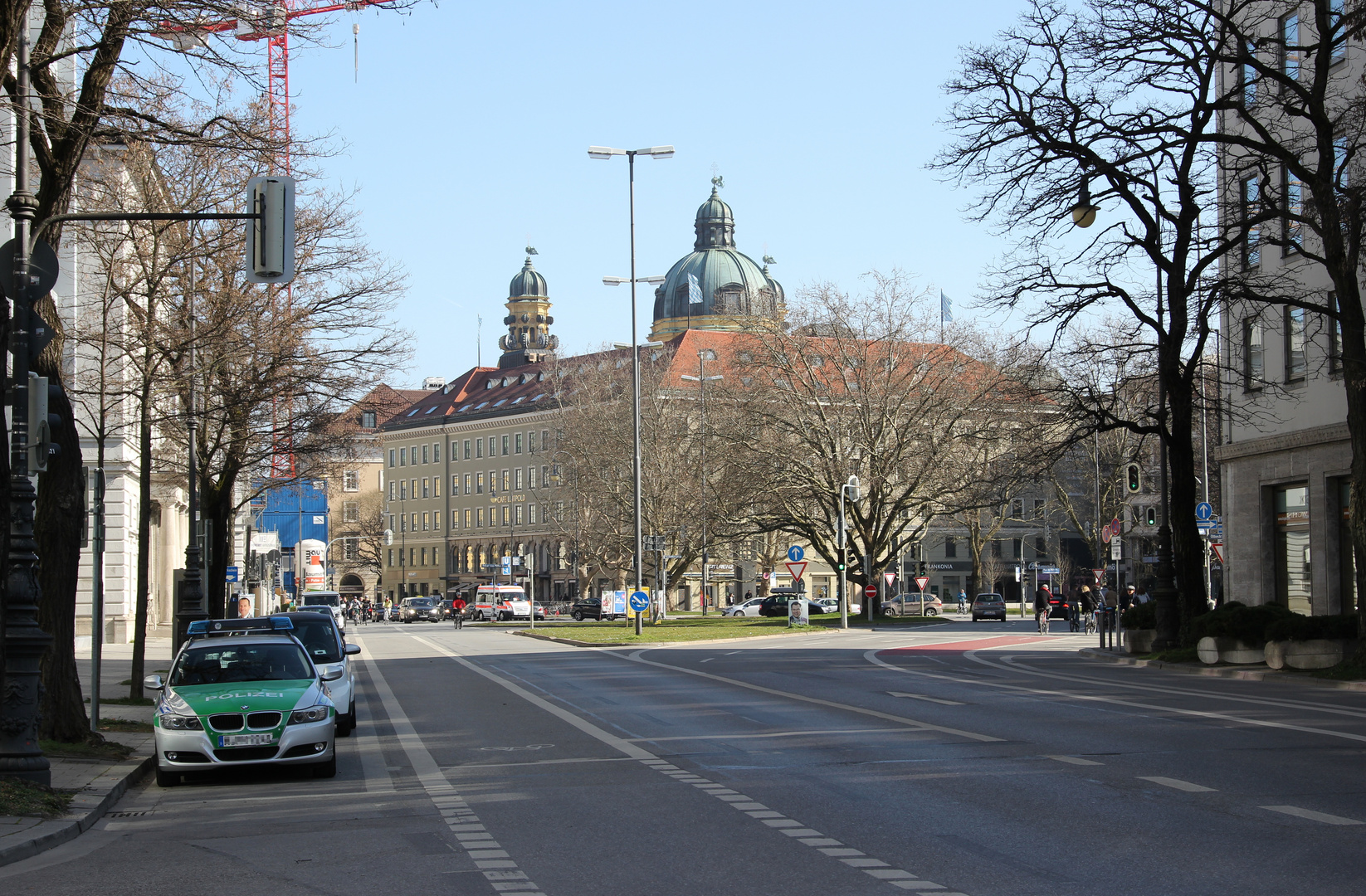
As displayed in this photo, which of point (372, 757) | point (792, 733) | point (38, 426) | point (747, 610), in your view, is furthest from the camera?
point (747, 610)

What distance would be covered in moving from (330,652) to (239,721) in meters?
6.20

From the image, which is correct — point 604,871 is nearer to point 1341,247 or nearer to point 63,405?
point 63,405

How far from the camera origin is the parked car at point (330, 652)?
1872cm

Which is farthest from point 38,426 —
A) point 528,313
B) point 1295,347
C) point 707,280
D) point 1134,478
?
point 528,313

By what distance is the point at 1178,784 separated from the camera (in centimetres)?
1234

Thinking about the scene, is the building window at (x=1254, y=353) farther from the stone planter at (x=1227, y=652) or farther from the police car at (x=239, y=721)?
the police car at (x=239, y=721)

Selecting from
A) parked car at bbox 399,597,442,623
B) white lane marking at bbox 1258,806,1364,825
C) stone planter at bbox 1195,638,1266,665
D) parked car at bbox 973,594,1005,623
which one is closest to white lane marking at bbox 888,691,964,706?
stone planter at bbox 1195,638,1266,665

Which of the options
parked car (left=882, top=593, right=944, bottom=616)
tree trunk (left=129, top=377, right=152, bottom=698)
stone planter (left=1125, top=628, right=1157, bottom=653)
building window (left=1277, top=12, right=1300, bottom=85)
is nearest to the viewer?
tree trunk (left=129, top=377, right=152, bottom=698)

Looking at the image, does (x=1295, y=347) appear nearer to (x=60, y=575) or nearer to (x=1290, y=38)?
(x=1290, y=38)

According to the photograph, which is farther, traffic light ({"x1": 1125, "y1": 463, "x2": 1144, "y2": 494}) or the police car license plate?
traffic light ({"x1": 1125, "y1": 463, "x2": 1144, "y2": 494})

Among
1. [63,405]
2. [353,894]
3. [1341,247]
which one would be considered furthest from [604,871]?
[1341,247]

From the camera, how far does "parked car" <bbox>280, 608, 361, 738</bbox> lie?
61.4 ft

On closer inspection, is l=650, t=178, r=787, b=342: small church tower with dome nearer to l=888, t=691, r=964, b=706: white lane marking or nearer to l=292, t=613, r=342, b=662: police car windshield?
l=888, t=691, r=964, b=706: white lane marking

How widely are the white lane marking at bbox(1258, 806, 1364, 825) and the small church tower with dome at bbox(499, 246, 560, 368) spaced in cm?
16593
